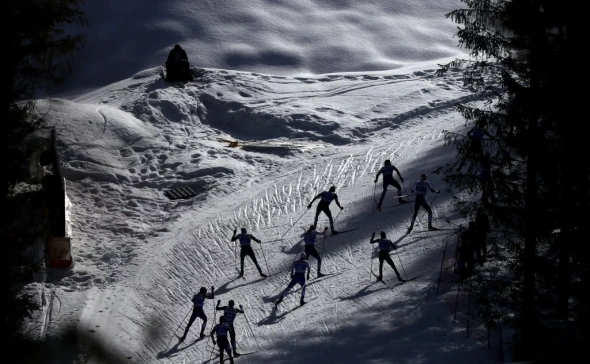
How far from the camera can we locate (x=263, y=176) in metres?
26.8

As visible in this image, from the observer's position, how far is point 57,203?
21531 millimetres

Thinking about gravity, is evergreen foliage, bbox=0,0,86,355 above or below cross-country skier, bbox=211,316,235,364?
above

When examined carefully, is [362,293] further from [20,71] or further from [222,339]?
[20,71]

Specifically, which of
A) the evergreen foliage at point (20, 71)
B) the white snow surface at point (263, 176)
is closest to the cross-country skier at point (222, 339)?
the white snow surface at point (263, 176)

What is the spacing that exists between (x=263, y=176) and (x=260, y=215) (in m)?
3.12

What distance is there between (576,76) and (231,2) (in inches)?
1245

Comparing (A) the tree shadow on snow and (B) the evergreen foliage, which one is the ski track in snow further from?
(B) the evergreen foliage

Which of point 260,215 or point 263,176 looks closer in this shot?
point 260,215

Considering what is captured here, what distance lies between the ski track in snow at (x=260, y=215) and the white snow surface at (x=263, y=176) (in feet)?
0.22

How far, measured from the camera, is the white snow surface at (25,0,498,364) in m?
17.4

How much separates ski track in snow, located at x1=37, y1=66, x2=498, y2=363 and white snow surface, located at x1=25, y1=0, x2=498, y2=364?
7cm

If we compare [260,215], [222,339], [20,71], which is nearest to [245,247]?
[260,215]

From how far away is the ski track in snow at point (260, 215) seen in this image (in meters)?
17.6

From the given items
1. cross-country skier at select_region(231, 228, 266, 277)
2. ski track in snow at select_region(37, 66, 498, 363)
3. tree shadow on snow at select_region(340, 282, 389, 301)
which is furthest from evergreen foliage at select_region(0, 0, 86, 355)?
tree shadow on snow at select_region(340, 282, 389, 301)
